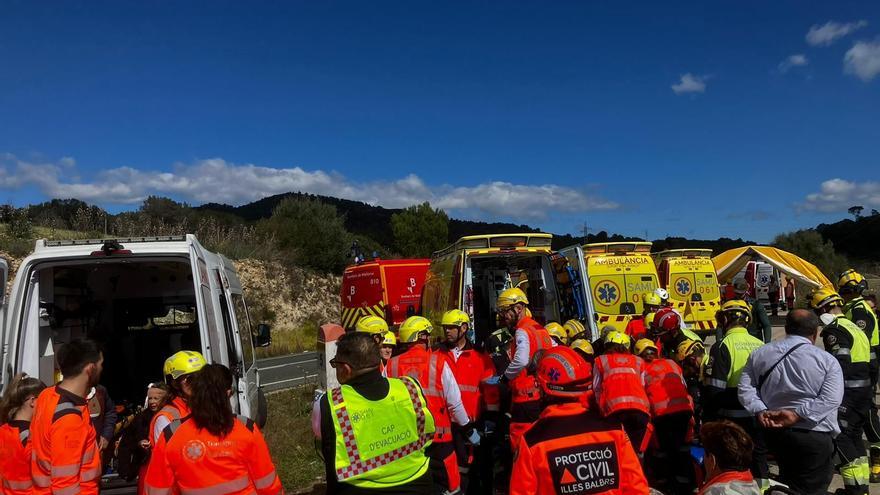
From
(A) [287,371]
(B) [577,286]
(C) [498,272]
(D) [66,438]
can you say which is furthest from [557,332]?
(A) [287,371]

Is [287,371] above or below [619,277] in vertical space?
below

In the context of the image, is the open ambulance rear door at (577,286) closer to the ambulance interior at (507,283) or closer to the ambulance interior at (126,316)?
the ambulance interior at (507,283)

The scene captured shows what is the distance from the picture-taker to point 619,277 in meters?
14.1

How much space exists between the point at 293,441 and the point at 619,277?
28.0 ft

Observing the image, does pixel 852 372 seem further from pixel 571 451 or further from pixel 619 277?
pixel 619 277

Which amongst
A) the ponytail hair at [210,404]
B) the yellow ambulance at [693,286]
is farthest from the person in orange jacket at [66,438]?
the yellow ambulance at [693,286]

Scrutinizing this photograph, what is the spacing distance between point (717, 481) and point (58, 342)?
6.26 m

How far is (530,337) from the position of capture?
18.3 feet

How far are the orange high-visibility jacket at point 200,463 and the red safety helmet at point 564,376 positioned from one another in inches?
60.8

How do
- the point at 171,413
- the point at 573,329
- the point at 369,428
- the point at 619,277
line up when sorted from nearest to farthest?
1. the point at 369,428
2. the point at 171,413
3. the point at 573,329
4. the point at 619,277

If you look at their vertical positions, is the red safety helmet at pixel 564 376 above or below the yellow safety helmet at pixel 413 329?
below

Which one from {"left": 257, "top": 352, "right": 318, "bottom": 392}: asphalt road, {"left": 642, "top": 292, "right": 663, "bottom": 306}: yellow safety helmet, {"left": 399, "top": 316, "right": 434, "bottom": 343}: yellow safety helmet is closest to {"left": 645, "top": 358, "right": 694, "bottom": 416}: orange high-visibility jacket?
{"left": 399, "top": 316, "right": 434, "bottom": 343}: yellow safety helmet

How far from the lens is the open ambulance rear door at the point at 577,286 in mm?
8023

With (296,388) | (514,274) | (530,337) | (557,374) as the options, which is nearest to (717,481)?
(557,374)
